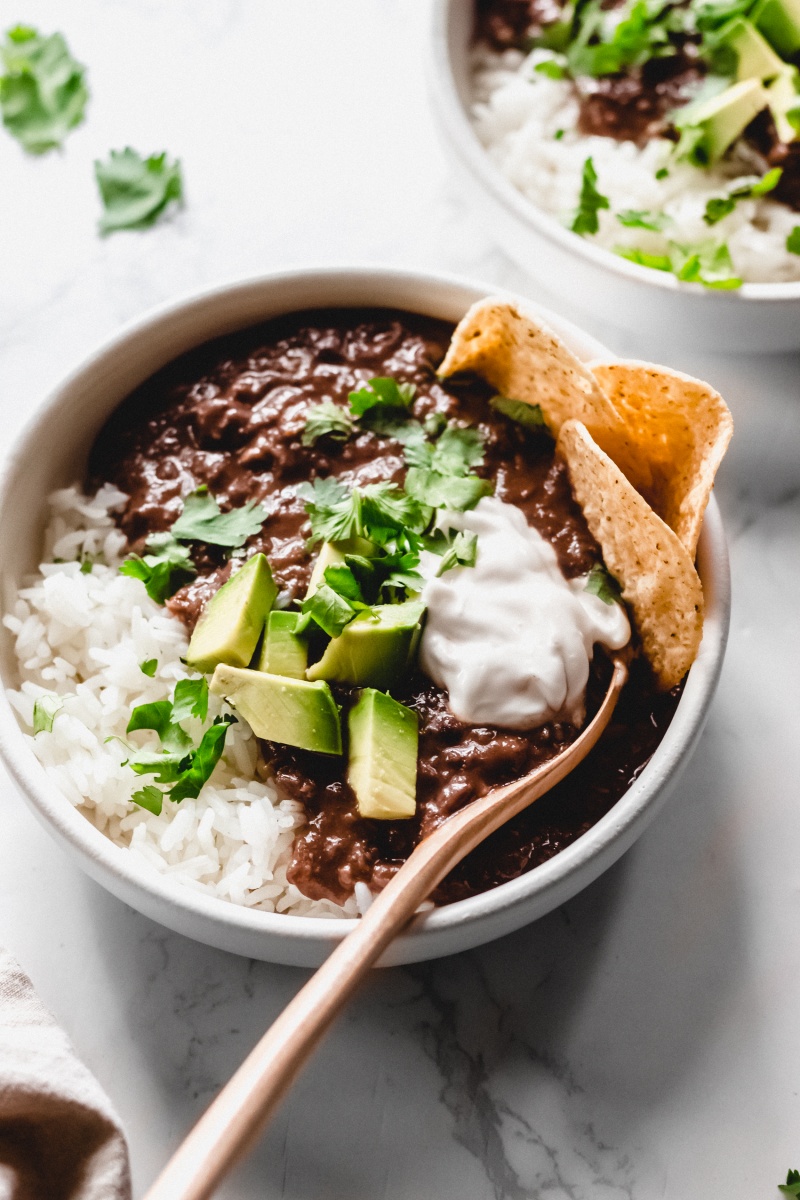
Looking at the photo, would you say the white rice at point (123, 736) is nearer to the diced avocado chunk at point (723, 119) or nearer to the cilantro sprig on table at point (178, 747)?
the cilantro sprig on table at point (178, 747)

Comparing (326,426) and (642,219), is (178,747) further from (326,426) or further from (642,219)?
(642,219)

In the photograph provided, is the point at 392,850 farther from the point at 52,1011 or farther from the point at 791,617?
the point at 791,617

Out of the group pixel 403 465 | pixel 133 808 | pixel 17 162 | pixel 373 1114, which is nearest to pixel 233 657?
pixel 133 808

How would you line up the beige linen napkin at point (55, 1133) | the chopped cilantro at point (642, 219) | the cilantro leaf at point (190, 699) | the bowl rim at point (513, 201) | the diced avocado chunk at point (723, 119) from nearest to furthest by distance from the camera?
1. the beige linen napkin at point (55, 1133)
2. the cilantro leaf at point (190, 699)
3. the bowl rim at point (513, 201)
4. the chopped cilantro at point (642, 219)
5. the diced avocado chunk at point (723, 119)

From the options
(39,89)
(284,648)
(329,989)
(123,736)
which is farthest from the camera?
(39,89)

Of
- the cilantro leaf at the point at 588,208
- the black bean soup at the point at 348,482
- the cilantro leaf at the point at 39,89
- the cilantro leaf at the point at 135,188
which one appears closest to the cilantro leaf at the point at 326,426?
the black bean soup at the point at 348,482

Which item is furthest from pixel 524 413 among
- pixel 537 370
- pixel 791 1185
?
pixel 791 1185

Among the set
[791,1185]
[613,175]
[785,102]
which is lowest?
[791,1185]
